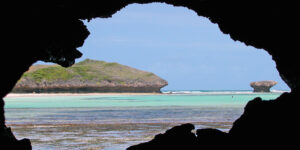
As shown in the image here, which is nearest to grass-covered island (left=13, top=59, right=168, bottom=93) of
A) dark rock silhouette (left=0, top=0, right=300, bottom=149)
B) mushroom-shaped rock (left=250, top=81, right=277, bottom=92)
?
mushroom-shaped rock (left=250, top=81, right=277, bottom=92)

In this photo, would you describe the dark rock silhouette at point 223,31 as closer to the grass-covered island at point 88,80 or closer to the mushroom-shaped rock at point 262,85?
the grass-covered island at point 88,80

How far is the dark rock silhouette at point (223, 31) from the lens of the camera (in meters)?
7.82

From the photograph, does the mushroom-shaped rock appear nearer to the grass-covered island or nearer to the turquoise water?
the grass-covered island

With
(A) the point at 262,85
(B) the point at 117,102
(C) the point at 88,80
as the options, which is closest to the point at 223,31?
(B) the point at 117,102

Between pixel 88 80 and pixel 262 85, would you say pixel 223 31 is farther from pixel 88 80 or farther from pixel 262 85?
pixel 262 85

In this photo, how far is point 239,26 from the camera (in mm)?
9867

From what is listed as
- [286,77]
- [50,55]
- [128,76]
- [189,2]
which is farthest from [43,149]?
[128,76]

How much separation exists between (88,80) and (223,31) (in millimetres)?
112318

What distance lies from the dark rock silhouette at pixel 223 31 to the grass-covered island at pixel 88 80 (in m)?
101

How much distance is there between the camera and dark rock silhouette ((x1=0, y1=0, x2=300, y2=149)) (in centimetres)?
782

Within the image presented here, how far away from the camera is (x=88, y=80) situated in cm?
12100

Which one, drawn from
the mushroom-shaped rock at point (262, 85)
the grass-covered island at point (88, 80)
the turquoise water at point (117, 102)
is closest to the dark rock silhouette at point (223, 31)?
the turquoise water at point (117, 102)

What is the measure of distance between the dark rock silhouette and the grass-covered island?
101 meters

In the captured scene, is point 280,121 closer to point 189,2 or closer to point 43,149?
point 189,2
